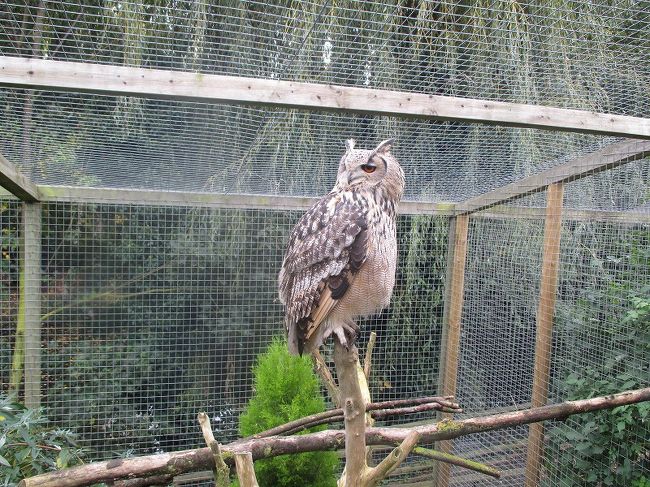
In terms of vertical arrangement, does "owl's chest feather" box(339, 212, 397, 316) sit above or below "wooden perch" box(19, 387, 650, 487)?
above

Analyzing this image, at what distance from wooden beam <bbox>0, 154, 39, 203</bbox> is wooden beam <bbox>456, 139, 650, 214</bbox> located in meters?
2.50

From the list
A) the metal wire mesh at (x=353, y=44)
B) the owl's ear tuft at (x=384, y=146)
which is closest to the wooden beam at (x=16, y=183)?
the metal wire mesh at (x=353, y=44)

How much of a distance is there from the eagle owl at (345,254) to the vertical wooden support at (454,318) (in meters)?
1.56

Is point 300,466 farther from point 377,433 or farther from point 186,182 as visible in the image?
point 186,182

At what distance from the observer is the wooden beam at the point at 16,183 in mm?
1989

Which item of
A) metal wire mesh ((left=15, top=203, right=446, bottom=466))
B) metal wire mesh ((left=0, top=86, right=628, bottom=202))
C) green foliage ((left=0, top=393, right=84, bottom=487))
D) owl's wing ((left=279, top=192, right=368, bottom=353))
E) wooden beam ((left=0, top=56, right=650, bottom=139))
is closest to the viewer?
wooden beam ((left=0, top=56, right=650, bottom=139))

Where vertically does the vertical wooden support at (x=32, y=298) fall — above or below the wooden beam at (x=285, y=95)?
below

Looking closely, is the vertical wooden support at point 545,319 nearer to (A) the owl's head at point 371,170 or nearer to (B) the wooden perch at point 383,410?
(B) the wooden perch at point 383,410

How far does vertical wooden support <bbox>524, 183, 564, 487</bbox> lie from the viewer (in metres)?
2.17

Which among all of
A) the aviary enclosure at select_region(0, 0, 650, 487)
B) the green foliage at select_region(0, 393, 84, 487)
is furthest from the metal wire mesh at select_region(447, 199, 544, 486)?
the green foliage at select_region(0, 393, 84, 487)

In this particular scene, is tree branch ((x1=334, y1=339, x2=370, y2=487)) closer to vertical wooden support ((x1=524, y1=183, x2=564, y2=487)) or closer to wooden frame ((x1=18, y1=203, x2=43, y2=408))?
vertical wooden support ((x1=524, y1=183, x2=564, y2=487))

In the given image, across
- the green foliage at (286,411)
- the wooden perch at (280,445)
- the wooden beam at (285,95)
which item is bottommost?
the green foliage at (286,411)

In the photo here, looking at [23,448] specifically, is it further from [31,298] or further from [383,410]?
[383,410]

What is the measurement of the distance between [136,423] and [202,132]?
6.62ft
